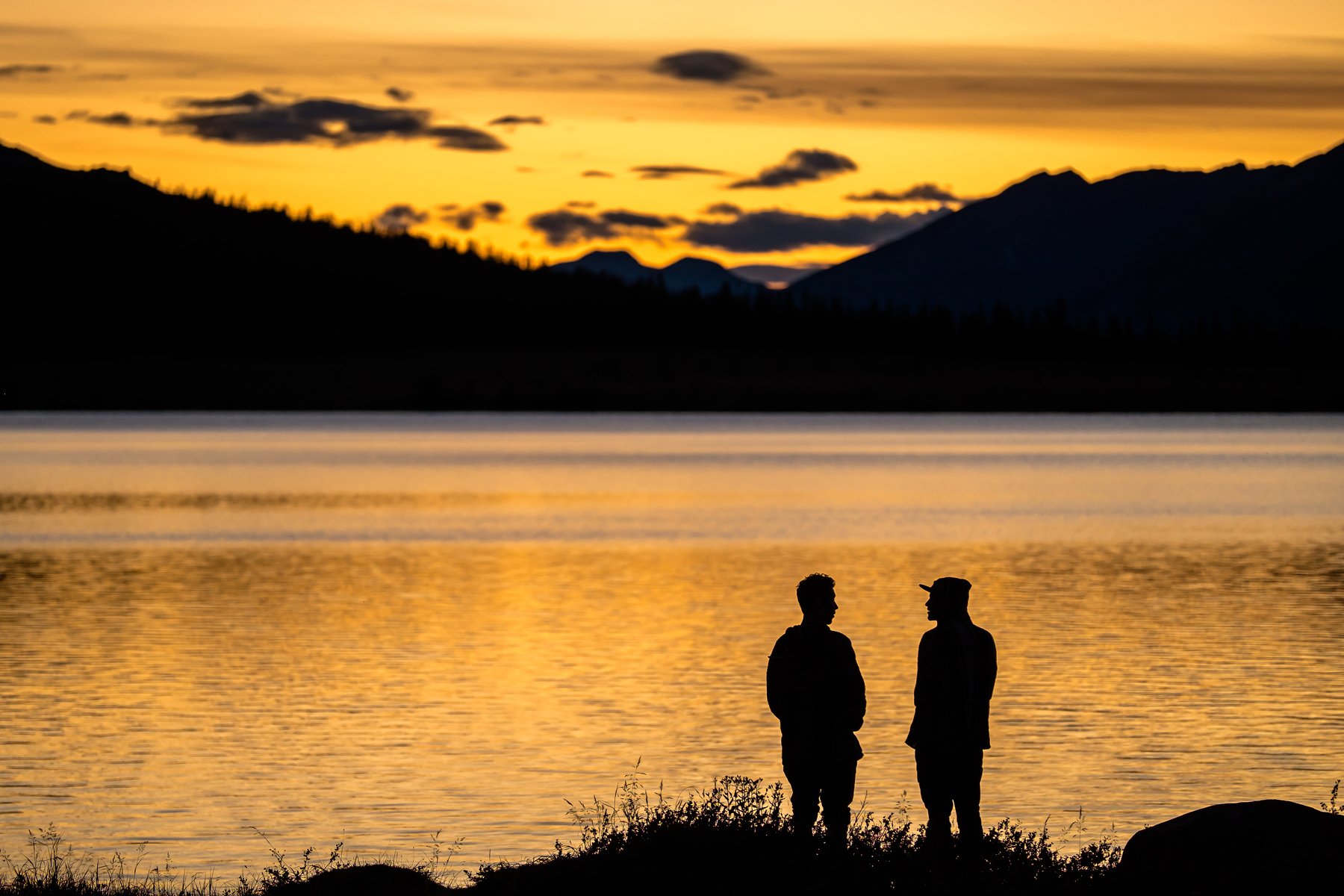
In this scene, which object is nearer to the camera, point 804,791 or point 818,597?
point 818,597

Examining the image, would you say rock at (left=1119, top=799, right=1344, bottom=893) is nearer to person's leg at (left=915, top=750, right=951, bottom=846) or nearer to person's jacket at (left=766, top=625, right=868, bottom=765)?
person's leg at (left=915, top=750, right=951, bottom=846)

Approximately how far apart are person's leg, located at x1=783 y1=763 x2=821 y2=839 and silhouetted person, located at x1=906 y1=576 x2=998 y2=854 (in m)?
0.70

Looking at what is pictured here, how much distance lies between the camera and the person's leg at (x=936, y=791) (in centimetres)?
1320

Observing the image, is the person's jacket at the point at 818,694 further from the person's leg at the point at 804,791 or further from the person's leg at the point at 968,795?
the person's leg at the point at 968,795

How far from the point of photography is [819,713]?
13.1 m

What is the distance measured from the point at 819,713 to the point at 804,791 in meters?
0.54

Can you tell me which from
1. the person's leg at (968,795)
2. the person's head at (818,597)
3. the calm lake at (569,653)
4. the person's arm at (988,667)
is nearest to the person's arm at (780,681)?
the person's head at (818,597)

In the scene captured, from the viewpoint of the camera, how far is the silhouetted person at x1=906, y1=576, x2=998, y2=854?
13023mm

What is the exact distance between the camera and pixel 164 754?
21203mm

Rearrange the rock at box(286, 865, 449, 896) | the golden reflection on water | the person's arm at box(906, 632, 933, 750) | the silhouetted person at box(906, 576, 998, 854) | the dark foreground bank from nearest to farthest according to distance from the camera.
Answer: the dark foreground bank → the rock at box(286, 865, 449, 896) → the silhouetted person at box(906, 576, 998, 854) → the person's arm at box(906, 632, 933, 750) → the golden reflection on water

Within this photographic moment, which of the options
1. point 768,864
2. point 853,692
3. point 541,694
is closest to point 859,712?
point 853,692

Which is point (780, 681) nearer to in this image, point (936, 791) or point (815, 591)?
point (815, 591)

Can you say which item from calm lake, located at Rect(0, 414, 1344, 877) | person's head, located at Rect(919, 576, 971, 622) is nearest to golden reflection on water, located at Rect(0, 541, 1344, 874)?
calm lake, located at Rect(0, 414, 1344, 877)

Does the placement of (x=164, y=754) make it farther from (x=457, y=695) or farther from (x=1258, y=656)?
(x=1258, y=656)
